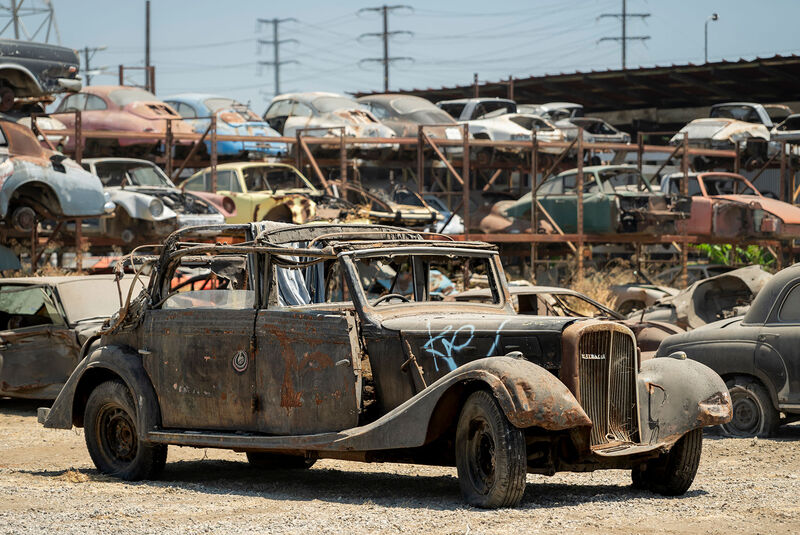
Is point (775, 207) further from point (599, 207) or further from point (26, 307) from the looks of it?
point (26, 307)

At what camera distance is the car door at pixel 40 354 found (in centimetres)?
1309

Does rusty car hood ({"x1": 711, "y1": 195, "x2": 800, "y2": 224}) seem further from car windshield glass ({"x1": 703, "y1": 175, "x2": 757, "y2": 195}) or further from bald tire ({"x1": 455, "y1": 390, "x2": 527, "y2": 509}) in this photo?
bald tire ({"x1": 455, "y1": 390, "x2": 527, "y2": 509})

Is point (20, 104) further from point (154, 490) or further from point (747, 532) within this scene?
point (747, 532)

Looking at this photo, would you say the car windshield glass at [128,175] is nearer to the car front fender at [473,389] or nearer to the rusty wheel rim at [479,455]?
the car front fender at [473,389]

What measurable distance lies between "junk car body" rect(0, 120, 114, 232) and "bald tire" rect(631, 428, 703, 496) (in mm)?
12472

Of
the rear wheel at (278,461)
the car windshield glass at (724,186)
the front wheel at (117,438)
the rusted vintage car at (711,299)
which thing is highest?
the car windshield glass at (724,186)

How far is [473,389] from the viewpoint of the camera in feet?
24.0

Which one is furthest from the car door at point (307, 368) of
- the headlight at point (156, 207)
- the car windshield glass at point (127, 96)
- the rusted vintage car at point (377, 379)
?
the car windshield glass at point (127, 96)

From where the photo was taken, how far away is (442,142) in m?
26.1

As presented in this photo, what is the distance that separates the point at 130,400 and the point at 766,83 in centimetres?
3830

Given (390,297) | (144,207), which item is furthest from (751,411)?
(144,207)

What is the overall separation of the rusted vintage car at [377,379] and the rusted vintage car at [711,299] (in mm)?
7725

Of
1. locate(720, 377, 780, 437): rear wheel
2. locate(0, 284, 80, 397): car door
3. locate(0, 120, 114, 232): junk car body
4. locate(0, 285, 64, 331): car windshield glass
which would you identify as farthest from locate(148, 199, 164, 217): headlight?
locate(720, 377, 780, 437): rear wheel

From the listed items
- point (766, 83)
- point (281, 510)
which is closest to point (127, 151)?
point (281, 510)
